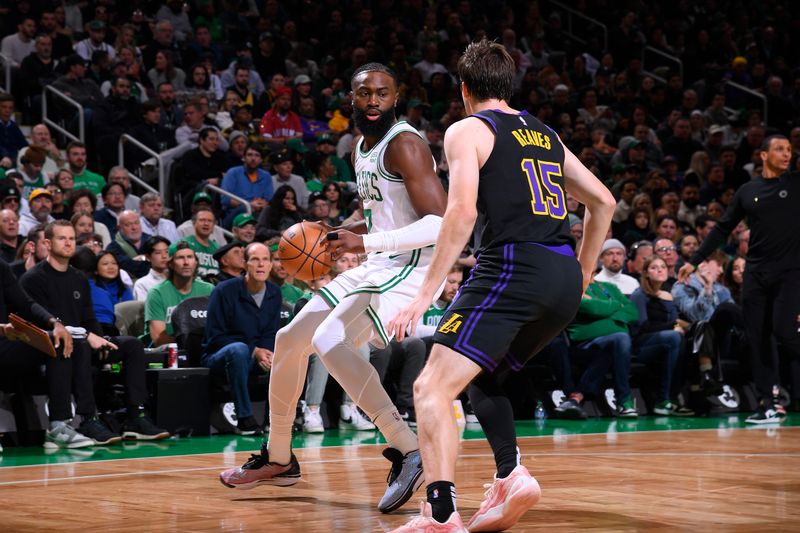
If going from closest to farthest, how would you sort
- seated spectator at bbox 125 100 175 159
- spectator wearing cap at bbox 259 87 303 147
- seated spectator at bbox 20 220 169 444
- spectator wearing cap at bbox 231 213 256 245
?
seated spectator at bbox 20 220 169 444, spectator wearing cap at bbox 231 213 256 245, seated spectator at bbox 125 100 175 159, spectator wearing cap at bbox 259 87 303 147

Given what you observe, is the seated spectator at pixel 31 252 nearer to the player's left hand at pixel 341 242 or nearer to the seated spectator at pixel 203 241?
the seated spectator at pixel 203 241

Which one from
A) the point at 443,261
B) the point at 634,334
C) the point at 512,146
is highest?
the point at 512,146

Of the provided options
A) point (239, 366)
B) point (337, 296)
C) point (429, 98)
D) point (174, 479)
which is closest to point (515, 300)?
point (337, 296)

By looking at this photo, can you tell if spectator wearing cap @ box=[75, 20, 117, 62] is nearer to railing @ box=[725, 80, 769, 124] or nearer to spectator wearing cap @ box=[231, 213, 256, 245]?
spectator wearing cap @ box=[231, 213, 256, 245]

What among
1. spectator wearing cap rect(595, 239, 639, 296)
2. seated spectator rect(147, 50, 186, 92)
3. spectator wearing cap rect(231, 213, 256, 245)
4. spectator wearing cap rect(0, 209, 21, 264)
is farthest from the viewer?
seated spectator rect(147, 50, 186, 92)

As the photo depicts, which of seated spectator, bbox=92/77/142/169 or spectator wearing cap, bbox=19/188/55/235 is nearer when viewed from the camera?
spectator wearing cap, bbox=19/188/55/235

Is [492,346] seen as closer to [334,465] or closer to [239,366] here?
[334,465]

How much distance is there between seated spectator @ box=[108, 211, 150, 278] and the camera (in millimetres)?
10328

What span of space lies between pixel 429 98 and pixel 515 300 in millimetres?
12805

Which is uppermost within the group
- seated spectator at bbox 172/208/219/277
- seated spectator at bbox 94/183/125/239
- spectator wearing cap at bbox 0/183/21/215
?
spectator wearing cap at bbox 0/183/21/215

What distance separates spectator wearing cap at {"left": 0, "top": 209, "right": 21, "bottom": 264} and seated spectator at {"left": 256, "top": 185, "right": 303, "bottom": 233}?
293 cm

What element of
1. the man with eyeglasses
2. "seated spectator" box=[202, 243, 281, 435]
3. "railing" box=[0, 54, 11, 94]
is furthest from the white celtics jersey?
"railing" box=[0, 54, 11, 94]

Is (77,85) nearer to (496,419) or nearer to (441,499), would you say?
(496,419)

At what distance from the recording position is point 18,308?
7.87m
